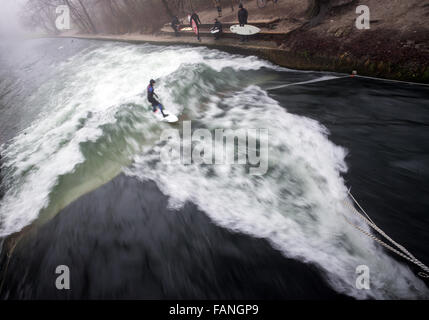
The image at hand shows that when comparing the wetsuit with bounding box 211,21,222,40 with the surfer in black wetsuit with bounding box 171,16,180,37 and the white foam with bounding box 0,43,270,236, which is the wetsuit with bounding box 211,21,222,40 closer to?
the white foam with bounding box 0,43,270,236

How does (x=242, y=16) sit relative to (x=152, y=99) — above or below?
above

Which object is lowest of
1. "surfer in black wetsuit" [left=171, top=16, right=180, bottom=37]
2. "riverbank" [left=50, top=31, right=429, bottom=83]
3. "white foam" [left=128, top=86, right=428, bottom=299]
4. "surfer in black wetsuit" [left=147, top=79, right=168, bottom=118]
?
"white foam" [left=128, top=86, right=428, bottom=299]

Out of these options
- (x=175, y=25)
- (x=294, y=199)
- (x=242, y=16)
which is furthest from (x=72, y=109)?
(x=294, y=199)

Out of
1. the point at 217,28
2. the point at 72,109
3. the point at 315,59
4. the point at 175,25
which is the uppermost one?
the point at 175,25

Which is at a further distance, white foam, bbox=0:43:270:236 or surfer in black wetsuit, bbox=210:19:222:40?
surfer in black wetsuit, bbox=210:19:222:40

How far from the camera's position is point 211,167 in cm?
743

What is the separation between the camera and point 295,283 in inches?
172

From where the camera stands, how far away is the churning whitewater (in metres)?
4.77

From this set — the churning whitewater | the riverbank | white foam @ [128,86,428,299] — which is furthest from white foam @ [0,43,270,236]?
white foam @ [128,86,428,299]

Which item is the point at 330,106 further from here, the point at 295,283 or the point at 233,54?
the point at 233,54

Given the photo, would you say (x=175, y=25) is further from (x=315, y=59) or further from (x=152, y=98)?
(x=315, y=59)

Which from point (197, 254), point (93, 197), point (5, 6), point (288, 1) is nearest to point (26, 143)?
point (93, 197)

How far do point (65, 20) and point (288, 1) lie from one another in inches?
2069

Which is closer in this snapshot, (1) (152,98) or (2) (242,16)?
(1) (152,98)
